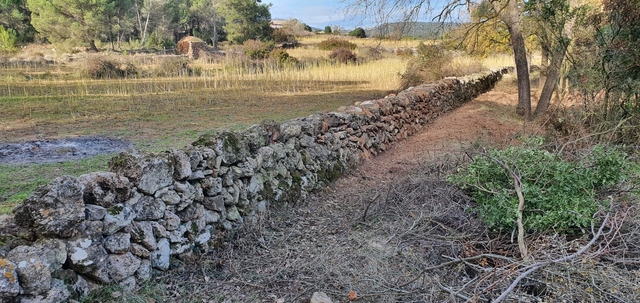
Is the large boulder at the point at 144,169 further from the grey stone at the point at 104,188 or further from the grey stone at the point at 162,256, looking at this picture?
the grey stone at the point at 162,256

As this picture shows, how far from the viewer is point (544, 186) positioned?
3.33 m

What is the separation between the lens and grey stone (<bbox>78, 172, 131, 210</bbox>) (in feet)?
8.03

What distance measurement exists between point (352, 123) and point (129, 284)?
4.14m

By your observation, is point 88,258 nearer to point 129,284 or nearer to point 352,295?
point 129,284

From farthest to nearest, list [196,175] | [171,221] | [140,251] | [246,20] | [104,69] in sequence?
1. [246,20]
2. [104,69]
3. [196,175]
4. [171,221]
5. [140,251]

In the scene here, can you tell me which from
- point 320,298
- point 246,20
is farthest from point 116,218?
point 246,20

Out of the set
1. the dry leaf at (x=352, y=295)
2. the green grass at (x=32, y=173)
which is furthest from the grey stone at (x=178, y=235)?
the green grass at (x=32, y=173)

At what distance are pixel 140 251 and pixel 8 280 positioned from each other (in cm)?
79

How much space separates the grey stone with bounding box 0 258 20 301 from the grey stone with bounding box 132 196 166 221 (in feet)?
2.65

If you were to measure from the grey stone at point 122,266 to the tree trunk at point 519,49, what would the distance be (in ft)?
32.7

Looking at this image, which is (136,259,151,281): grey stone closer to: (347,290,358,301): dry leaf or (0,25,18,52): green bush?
(347,290,358,301): dry leaf

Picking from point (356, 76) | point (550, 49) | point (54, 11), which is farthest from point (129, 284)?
point (54, 11)

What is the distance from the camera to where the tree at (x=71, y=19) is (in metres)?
27.4

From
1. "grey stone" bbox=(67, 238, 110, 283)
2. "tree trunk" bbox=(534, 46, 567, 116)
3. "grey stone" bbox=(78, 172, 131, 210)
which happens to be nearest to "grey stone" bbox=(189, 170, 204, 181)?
"grey stone" bbox=(78, 172, 131, 210)
